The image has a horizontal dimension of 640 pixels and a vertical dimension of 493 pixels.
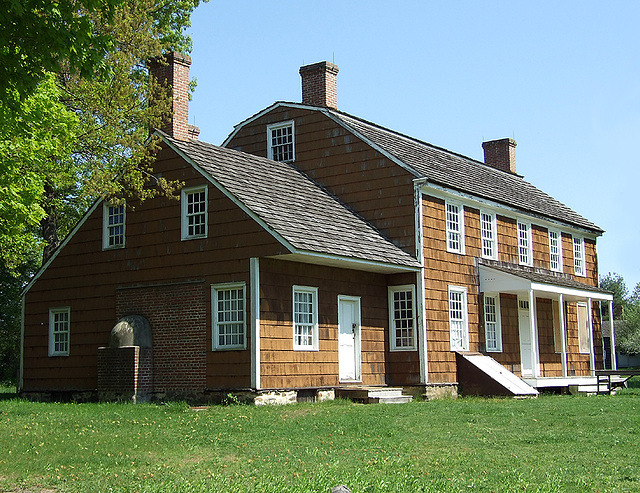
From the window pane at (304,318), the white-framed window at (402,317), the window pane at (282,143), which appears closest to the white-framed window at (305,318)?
the window pane at (304,318)

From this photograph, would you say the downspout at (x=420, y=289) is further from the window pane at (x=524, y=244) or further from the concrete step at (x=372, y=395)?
the window pane at (x=524, y=244)

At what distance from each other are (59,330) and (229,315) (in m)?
6.54

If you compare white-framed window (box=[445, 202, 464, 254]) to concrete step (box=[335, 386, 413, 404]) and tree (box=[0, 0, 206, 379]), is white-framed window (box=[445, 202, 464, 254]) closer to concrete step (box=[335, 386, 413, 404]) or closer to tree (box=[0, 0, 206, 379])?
concrete step (box=[335, 386, 413, 404])

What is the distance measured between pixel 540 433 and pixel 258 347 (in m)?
6.98

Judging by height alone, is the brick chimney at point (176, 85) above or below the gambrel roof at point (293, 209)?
above

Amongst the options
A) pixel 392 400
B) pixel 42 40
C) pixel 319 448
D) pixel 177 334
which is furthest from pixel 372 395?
pixel 42 40

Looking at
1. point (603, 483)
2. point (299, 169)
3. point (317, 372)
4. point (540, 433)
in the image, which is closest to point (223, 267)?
point (317, 372)

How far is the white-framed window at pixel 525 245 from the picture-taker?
90.6 ft

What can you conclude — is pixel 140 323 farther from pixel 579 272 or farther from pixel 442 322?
pixel 579 272

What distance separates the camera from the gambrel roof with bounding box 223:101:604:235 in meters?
23.9

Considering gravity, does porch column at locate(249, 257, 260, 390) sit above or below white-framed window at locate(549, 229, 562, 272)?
below

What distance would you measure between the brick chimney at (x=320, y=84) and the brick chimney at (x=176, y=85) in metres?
4.73

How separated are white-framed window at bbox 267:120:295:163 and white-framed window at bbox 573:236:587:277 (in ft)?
39.5

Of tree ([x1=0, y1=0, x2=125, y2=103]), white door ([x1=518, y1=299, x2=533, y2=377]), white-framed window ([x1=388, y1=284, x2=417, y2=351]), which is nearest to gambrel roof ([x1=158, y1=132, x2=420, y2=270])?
white-framed window ([x1=388, y1=284, x2=417, y2=351])
